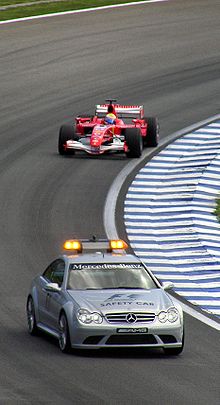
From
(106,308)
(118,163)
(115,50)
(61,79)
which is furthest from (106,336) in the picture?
(115,50)

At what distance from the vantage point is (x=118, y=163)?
119 ft

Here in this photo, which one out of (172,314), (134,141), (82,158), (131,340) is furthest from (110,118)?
(131,340)

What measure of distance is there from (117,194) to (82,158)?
17.0ft

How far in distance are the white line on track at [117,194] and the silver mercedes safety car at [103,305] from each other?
75.9 inches

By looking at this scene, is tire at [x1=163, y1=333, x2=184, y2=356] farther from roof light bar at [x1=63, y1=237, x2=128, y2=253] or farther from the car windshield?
roof light bar at [x1=63, y1=237, x2=128, y2=253]

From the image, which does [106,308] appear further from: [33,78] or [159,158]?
[33,78]

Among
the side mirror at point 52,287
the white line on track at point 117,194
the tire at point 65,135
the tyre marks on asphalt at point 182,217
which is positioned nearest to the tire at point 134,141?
the white line on track at point 117,194

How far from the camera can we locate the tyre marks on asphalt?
24448 millimetres

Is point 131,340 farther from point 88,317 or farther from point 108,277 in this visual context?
point 108,277

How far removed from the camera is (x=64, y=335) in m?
18.8

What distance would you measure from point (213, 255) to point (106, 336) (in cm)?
768

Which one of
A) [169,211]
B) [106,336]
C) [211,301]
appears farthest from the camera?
[169,211]

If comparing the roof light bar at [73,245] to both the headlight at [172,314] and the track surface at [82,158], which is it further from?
the headlight at [172,314]

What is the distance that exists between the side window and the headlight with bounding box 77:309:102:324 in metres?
1.42
